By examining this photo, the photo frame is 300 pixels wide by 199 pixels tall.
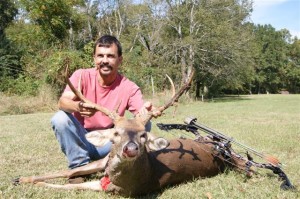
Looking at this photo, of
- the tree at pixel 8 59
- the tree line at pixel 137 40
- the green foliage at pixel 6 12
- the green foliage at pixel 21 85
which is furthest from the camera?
the green foliage at pixel 6 12

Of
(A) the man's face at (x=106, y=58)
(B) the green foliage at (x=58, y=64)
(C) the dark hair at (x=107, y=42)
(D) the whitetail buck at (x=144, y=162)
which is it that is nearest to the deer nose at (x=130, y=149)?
(D) the whitetail buck at (x=144, y=162)

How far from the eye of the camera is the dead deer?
4168 mm

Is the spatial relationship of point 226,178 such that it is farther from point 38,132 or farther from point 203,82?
point 203,82

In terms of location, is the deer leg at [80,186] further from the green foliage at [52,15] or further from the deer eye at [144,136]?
the green foliage at [52,15]

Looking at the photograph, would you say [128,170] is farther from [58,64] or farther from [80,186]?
[58,64]

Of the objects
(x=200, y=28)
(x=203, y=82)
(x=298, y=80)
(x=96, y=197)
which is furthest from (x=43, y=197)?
(x=298, y=80)

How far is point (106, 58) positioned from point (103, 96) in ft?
1.57

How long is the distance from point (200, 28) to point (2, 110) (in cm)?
1887

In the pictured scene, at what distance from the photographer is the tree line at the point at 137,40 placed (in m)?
23.3

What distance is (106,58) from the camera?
5316mm

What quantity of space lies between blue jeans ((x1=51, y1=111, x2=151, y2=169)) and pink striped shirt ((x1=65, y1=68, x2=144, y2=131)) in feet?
0.67

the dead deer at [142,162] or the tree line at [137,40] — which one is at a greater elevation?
the tree line at [137,40]

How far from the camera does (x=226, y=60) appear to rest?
3391 centimetres

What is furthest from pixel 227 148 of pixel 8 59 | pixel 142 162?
pixel 8 59
